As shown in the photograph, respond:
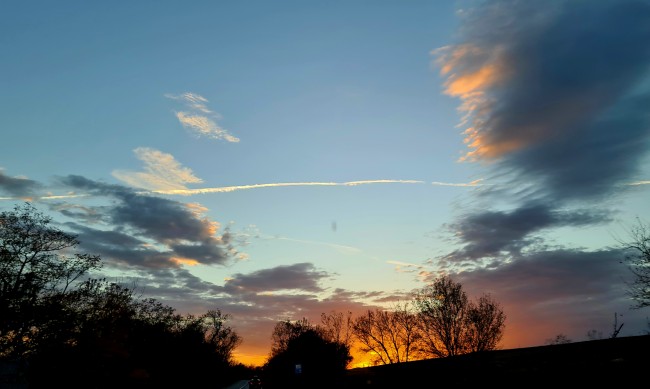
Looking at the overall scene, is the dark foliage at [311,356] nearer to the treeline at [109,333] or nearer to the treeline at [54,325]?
the treeline at [109,333]

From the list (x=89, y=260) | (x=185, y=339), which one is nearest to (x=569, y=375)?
(x=89, y=260)

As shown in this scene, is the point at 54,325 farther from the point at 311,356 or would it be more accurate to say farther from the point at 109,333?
the point at 311,356

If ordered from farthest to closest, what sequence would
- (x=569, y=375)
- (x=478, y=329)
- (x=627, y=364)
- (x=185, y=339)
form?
(x=185, y=339), (x=478, y=329), (x=569, y=375), (x=627, y=364)

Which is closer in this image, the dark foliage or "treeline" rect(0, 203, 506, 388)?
"treeline" rect(0, 203, 506, 388)

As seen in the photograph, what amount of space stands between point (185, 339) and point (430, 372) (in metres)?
88.8

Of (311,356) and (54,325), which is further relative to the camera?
(311,356)

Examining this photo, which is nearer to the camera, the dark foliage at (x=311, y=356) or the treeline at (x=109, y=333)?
the treeline at (x=109, y=333)

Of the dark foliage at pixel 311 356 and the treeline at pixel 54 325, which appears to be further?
the dark foliage at pixel 311 356

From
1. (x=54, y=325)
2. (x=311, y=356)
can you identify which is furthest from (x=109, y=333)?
(x=311, y=356)

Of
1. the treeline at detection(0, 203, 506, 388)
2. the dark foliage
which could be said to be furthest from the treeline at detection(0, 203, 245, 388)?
the dark foliage

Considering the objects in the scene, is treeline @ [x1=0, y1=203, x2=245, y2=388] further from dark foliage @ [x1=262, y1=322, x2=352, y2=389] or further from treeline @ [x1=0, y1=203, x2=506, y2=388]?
dark foliage @ [x1=262, y1=322, x2=352, y2=389]

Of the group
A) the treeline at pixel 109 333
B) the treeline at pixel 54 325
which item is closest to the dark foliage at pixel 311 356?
the treeline at pixel 109 333

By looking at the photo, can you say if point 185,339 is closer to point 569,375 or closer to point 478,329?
point 478,329

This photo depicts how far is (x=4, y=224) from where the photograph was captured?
39.8m
